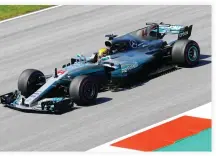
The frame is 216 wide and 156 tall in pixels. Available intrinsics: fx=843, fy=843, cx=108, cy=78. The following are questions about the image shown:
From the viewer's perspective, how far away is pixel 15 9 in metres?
33.8

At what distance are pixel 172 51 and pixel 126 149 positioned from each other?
18.5ft

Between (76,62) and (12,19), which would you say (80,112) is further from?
(12,19)

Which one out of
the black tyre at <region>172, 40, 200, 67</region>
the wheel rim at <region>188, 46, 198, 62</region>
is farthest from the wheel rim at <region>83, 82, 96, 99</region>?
the wheel rim at <region>188, 46, 198, 62</region>

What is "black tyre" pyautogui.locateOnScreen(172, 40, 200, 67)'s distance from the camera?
22734 mm

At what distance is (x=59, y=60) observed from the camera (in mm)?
26031

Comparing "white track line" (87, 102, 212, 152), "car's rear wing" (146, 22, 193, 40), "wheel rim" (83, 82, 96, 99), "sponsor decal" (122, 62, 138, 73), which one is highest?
"car's rear wing" (146, 22, 193, 40)

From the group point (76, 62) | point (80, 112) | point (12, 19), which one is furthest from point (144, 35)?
point (12, 19)

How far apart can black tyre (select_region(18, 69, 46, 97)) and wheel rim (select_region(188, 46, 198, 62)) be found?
411cm

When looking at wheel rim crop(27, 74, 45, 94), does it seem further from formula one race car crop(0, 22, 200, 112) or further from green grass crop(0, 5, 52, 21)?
green grass crop(0, 5, 52, 21)

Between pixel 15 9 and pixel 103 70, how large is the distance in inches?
508

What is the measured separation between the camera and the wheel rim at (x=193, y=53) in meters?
23.0

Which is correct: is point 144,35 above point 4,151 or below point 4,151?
above

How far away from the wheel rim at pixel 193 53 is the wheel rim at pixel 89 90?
3494 mm

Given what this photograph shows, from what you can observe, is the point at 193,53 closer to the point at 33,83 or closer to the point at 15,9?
the point at 33,83
